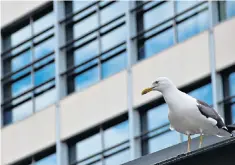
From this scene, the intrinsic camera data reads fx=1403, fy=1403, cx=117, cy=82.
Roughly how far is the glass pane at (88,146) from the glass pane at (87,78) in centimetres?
173

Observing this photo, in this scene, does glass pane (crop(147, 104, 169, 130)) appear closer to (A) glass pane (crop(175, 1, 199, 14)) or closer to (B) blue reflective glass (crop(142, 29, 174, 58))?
(B) blue reflective glass (crop(142, 29, 174, 58))

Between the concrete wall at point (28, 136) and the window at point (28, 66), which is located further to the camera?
the window at point (28, 66)

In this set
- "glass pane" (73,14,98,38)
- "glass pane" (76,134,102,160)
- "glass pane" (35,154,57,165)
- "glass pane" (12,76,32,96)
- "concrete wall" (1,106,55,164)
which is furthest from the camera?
"glass pane" (12,76,32,96)

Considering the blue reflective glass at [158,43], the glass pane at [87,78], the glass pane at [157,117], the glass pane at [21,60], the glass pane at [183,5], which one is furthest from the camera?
the glass pane at [21,60]

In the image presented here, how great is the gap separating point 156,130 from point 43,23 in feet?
26.6

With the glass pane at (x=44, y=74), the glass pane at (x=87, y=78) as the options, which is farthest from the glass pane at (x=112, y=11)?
the glass pane at (x=44, y=74)

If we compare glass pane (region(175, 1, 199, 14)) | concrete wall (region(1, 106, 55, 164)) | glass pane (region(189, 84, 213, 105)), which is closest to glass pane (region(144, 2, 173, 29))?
glass pane (region(175, 1, 199, 14))

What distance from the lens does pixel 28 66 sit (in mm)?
48625

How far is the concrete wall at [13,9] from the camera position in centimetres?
4834

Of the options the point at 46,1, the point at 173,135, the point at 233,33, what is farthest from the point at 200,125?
the point at 46,1

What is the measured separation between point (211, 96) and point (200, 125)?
18915 millimetres

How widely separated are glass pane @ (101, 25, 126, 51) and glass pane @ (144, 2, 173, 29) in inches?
41.9

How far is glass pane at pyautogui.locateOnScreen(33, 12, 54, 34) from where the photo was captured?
47844 mm

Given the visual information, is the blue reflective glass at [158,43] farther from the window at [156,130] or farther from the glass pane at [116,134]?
the glass pane at [116,134]
